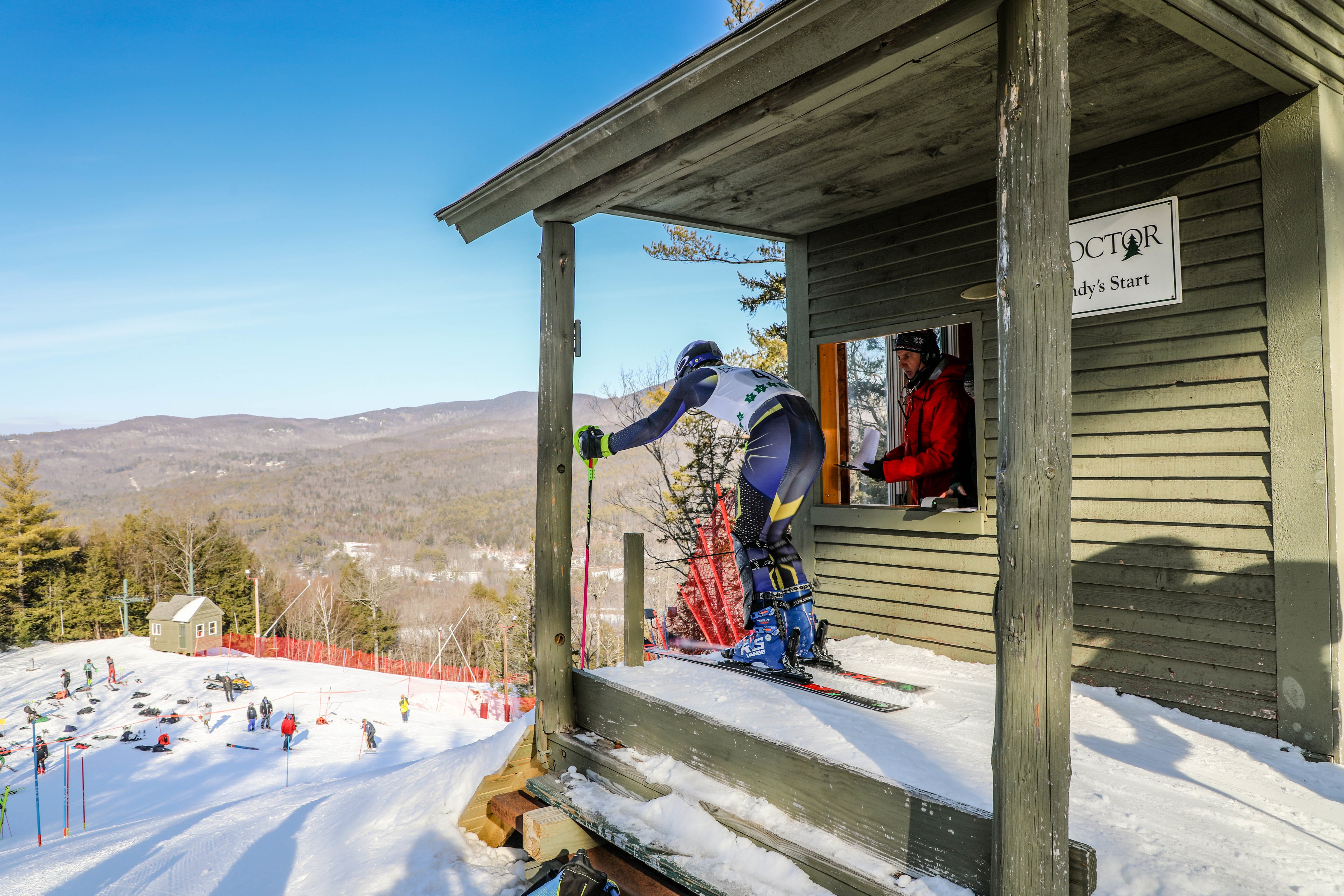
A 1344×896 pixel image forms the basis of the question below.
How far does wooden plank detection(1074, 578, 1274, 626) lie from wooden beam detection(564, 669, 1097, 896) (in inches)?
81.8

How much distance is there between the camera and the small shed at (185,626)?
1420 inches

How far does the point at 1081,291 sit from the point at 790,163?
1.68 m

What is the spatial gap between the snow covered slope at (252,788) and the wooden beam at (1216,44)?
3.99 meters

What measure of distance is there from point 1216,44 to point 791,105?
1.47 meters

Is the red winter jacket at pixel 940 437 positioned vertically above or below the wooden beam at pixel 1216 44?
below

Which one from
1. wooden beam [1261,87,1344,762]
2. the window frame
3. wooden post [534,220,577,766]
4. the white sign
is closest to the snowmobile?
the window frame

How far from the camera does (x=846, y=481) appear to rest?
6.07m

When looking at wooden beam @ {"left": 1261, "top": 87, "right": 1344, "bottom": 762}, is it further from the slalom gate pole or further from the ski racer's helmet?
the slalom gate pole

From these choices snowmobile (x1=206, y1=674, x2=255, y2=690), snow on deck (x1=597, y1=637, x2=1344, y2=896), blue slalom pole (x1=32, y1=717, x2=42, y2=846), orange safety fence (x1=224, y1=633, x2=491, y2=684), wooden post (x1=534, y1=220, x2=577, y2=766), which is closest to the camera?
snow on deck (x1=597, y1=637, x2=1344, y2=896)

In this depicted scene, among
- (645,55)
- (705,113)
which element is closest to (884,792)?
(705,113)

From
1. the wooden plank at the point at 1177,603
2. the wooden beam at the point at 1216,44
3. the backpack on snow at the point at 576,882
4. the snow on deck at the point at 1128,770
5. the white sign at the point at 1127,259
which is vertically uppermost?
the wooden beam at the point at 1216,44

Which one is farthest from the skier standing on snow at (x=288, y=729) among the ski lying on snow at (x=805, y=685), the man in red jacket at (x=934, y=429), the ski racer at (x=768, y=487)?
the man in red jacket at (x=934, y=429)

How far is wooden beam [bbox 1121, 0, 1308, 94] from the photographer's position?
2.29 meters

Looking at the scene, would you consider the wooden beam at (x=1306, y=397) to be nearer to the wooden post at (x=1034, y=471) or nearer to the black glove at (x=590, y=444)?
the wooden post at (x=1034, y=471)
